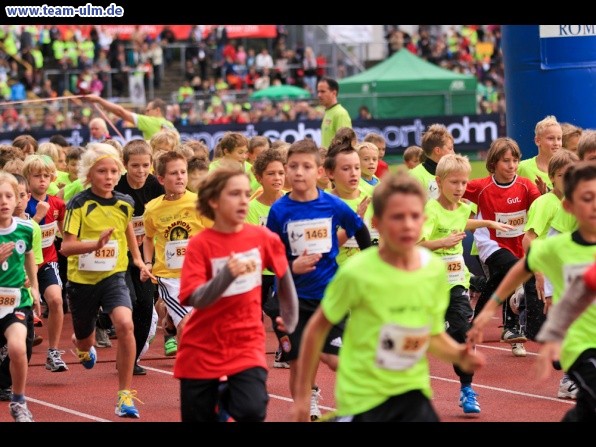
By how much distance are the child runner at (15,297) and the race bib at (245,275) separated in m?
2.35

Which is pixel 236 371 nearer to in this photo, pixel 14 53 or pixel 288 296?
pixel 288 296

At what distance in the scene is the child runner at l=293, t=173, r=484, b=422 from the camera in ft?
18.2

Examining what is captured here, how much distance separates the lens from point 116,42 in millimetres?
35031

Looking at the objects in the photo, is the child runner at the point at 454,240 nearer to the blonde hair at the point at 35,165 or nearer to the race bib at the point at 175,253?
the race bib at the point at 175,253

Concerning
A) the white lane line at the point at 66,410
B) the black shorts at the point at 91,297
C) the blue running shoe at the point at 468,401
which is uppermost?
the black shorts at the point at 91,297

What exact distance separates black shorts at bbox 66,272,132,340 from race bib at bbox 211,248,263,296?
2.79 m

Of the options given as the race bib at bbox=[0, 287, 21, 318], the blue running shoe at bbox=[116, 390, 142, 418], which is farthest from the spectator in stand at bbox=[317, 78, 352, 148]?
the race bib at bbox=[0, 287, 21, 318]

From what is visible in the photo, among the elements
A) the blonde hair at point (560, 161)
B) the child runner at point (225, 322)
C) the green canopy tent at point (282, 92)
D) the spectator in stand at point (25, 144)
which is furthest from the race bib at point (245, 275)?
the green canopy tent at point (282, 92)

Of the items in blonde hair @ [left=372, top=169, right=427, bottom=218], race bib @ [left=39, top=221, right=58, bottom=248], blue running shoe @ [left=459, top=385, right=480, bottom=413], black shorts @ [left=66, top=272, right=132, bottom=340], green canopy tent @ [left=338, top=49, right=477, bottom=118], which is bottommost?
blue running shoe @ [left=459, top=385, right=480, bottom=413]

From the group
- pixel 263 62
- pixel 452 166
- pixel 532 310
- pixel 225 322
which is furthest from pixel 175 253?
pixel 263 62

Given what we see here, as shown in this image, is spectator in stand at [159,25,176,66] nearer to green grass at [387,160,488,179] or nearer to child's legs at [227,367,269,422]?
green grass at [387,160,488,179]

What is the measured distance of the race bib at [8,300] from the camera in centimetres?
855

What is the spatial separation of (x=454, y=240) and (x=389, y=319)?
11.0 feet

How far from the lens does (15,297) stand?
28.2ft
